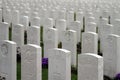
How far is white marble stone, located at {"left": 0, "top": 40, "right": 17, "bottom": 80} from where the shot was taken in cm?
663

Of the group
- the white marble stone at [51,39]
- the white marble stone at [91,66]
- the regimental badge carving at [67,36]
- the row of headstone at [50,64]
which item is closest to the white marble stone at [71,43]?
the regimental badge carving at [67,36]

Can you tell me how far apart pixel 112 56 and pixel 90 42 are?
59 centimetres

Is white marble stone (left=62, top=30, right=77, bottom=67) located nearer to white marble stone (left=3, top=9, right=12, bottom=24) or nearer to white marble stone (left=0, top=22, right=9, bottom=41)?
white marble stone (left=0, top=22, right=9, bottom=41)

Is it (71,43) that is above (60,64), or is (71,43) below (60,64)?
above

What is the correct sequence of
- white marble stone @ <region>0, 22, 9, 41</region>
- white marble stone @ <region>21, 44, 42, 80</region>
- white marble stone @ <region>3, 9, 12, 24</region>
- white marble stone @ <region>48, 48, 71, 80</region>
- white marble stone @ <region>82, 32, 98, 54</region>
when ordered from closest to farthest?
white marble stone @ <region>48, 48, 71, 80</region>, white marble stone @ <region>21, 44, 42, 80</region>, white marble stone @ <region>82, 32, 98, 54</region>, white marble stone @ <region>0, 22, 9, 41</region>, white marble stone @ <region>3, 9, 12, 24</region>

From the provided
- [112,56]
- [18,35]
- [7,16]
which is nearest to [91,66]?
[112,56]

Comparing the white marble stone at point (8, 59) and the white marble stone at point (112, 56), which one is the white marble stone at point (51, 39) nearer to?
the white marble stone at point (112, 56)

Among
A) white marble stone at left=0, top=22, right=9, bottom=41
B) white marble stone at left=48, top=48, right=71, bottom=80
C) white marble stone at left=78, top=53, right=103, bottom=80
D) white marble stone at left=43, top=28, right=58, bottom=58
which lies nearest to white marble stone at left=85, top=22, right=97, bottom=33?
white marble stone at left=43, top=28, right=58, bottom=58

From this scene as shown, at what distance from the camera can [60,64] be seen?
6.00 meters

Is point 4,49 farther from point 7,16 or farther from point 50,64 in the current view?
point 7,16

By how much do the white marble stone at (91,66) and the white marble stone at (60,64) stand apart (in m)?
0.26

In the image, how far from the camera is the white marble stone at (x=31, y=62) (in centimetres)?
631

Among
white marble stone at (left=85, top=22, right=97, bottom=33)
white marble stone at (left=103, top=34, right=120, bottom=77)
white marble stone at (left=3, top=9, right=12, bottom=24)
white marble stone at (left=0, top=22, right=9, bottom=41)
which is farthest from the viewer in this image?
white marble stone at (left=3, top=9, right=12, bottom=24)

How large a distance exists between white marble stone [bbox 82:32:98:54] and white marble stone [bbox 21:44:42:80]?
1537 millimetres
